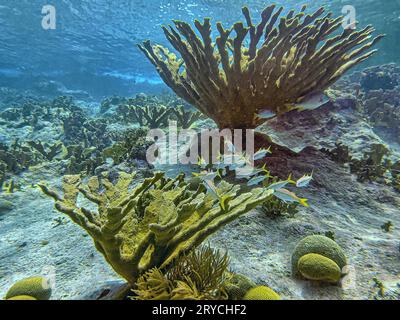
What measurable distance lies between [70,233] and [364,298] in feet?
11.7

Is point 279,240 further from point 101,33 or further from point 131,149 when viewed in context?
point 101,33

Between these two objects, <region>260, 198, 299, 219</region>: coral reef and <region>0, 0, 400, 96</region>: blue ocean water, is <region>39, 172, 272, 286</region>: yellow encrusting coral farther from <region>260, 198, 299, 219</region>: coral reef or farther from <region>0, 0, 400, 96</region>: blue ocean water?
<region>0, 0, 400, 96</region>: blue ocean water

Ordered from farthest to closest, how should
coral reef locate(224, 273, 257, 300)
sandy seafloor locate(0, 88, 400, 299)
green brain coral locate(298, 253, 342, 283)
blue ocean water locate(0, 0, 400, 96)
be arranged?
1. blue ocean water locate(0, 0, 400, 96)
2. sandy seafloor locate(0, 88, 400, 299)
3. green brain coral locate(298, 253, 342, 283)
4. coral reef locate(224, 273, 257, 300)

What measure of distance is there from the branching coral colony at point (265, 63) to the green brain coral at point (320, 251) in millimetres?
2562

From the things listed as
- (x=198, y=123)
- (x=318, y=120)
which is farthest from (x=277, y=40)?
(x=198, y=123)

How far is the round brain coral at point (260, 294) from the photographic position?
1.87m

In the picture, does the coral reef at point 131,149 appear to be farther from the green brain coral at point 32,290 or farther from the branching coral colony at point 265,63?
the green brain coral at point 32,290

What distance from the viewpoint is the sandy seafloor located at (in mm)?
2363

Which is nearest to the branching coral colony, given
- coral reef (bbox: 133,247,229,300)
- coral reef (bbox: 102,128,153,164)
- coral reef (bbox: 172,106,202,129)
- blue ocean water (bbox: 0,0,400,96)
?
coral reef (bbox: 102,128,153,164)

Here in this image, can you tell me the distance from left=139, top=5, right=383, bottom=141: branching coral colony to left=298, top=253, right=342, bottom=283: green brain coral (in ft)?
9.03

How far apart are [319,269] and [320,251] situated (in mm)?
229

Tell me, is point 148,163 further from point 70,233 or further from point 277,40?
point 277,40

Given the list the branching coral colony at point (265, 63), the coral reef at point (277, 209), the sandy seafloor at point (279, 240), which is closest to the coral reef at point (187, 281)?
the sandy seafloor at point (279, 240)

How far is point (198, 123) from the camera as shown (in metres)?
8.25
